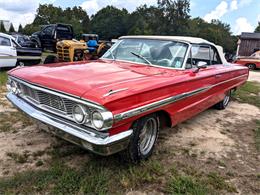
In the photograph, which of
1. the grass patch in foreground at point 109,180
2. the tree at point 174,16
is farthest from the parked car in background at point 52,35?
the tree at point 174,16

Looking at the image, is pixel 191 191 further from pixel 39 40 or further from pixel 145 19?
pixel 145 19

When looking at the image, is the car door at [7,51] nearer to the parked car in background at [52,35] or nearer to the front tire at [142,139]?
the front tire at [142,139]

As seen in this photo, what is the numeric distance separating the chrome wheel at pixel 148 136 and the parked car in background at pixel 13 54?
7983mm

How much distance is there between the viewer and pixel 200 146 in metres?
4.10

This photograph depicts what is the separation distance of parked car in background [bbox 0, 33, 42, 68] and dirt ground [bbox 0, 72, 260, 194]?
4779mm

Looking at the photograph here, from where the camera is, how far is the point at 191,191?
2.87 meters

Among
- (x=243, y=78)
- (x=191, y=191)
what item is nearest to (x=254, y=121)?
(x=243, y=78)

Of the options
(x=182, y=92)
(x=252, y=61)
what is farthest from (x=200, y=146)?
(x=252, y=61)

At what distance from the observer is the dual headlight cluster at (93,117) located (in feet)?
8.32

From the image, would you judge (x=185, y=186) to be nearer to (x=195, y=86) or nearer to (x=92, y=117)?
(x=92, y=117)

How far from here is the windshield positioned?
13.7ft

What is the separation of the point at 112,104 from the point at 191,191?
1317 mm

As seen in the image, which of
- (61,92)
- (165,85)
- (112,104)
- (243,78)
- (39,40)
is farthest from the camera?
(39,40)

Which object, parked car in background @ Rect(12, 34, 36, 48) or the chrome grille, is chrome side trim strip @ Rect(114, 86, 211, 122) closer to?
the chrome grille
